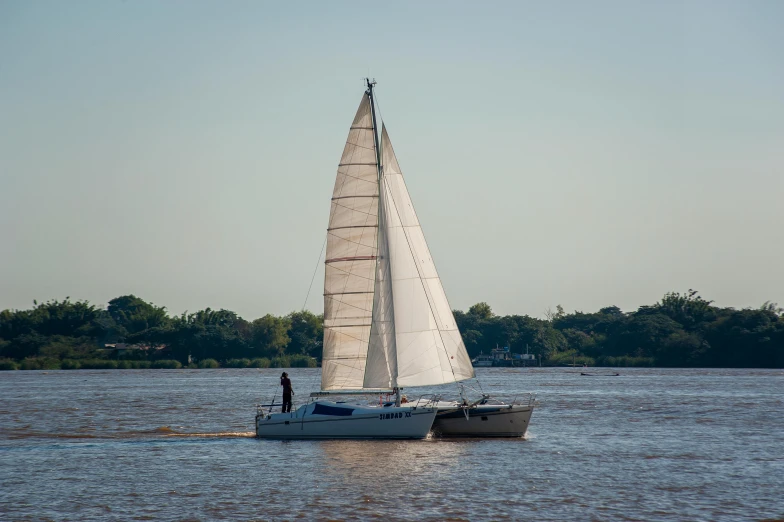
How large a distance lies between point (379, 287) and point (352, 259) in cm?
187

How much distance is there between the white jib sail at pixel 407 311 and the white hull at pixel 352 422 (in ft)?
4.34

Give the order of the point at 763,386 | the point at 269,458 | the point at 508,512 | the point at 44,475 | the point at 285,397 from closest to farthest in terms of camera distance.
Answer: the point at 508,512, the point at 44,475, the point at 269,458, the point at 285,397, the point at 763,386

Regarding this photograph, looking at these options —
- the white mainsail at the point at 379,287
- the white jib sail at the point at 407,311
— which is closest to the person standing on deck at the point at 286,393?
the white mainsail at the point at 379,287

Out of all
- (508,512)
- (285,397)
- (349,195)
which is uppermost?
(349,195)

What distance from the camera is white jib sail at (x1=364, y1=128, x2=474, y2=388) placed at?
46500 mm

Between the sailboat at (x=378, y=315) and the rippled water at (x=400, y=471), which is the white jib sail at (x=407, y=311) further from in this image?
the rippled water at (x=400, y=471)

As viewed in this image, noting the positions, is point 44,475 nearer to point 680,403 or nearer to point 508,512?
point 508,512

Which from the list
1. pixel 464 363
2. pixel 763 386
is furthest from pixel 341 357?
pixel 763 386

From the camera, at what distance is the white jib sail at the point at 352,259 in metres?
47.4

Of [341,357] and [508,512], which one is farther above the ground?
[341,357]

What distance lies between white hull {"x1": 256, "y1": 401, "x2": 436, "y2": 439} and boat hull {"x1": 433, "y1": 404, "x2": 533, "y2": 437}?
1905 mm

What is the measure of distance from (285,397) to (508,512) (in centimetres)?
2102

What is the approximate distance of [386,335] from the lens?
46750 mm

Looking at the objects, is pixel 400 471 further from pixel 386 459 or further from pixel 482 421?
pixel 482 421
